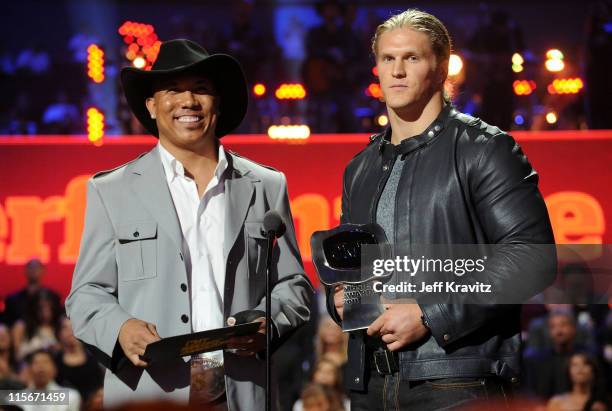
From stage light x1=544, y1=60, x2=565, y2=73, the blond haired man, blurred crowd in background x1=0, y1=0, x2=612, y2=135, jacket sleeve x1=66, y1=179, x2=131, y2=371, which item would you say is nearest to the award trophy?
the blond haired man

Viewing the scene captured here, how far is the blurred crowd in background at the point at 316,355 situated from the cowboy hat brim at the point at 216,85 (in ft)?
8.06

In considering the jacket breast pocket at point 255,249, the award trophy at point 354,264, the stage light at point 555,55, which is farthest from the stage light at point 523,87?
the award trophy at point 354,264

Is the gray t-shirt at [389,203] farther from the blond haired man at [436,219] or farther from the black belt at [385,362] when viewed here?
the black belt at [385,362]

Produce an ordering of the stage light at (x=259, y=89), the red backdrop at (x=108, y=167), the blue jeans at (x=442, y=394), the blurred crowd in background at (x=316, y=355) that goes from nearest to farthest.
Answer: the blue jeans at (x=442, y=394) < the blurred crowd in background at (x=316, y=355) < the red backdrop at (x=108, y=167) < the stage light at (x=259, y=89)

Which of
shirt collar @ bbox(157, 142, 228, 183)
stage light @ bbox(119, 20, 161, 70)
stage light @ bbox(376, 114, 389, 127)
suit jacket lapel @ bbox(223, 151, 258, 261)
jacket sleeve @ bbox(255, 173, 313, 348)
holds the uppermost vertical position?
stage light @ bbox(119, 20, 161, 70)

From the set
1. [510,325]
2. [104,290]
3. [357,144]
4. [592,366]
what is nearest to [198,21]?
[357,144]

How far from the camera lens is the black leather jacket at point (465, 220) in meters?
2.52

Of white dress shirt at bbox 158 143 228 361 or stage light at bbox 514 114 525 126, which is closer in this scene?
white dress shirt at bbox 158 143 228 361

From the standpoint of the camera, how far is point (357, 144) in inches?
290

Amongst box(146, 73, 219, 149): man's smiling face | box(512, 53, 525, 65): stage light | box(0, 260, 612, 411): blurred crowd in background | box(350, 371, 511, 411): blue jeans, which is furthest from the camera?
box(512, 53, 525, 65): stage light

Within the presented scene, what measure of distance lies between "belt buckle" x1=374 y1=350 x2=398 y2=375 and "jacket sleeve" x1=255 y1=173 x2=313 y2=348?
46cm

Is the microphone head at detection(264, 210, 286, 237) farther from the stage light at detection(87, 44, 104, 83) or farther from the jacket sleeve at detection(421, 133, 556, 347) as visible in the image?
the stage light at detection(87, 44, 104, 83)

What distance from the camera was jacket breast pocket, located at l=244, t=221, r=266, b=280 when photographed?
3113 millimetres

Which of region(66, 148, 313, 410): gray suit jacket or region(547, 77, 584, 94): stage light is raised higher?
region(547, 77, 584, 94): stage light
